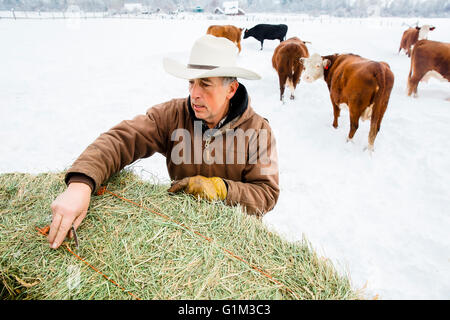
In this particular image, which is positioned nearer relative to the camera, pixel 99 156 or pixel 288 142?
pixel 99 156

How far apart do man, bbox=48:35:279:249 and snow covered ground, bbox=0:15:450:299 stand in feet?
0.96

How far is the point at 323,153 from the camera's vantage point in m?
5.46

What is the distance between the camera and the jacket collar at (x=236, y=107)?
1.81 metres

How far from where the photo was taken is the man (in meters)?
1.50

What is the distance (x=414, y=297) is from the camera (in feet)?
8.58

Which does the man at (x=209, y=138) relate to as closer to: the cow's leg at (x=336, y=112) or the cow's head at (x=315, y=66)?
the cow's leg at (x=336, y=112)

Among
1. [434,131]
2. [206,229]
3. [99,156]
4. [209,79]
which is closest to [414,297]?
[206,229]

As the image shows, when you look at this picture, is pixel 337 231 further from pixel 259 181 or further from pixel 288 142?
pixel 288 142

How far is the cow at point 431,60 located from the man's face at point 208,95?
7.94 m

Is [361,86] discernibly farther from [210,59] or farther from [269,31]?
[269,31]

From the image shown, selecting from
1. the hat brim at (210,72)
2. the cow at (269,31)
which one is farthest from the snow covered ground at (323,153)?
the cow at (269,31)

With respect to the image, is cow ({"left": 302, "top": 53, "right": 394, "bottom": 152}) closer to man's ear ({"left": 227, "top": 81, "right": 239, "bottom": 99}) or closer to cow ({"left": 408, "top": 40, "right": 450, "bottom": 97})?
cow ({"left": 408, "top": 40, "right": 450, "bottom": 97})
